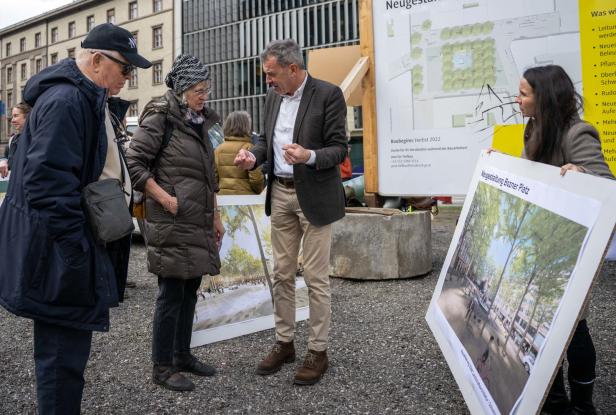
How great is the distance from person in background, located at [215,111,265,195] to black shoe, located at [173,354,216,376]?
78.7 inches

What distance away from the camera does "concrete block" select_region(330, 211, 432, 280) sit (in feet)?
17.4

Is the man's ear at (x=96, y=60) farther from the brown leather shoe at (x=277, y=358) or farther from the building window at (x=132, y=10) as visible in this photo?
the building window at (x=132, y=10)

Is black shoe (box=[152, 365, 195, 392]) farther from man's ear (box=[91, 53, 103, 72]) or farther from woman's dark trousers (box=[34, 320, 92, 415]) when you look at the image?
man's ear (box=[91, 53, 103, 72])

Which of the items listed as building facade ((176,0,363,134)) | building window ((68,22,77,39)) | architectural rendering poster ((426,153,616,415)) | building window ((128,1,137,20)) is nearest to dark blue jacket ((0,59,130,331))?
architectural rendering poster ((426,153,616,415))

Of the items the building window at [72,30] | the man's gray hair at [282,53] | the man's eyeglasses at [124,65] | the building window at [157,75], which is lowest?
the man's eyeglasses at [124,65]

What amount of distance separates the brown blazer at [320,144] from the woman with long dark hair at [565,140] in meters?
1.03

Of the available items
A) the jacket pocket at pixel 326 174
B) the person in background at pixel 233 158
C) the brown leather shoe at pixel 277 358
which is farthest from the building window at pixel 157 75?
the brown leather shoe at pixel 277 358

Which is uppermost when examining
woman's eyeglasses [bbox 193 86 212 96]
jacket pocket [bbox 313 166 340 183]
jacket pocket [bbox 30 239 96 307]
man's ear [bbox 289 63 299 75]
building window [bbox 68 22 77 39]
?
building window [bbox 68 22 77 39]

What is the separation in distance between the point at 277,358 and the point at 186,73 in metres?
1.73

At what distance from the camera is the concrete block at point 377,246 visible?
5297 mm

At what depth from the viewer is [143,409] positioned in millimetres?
2660

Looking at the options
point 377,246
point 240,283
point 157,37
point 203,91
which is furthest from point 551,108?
point 157,37

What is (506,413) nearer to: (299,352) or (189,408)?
(189,408)

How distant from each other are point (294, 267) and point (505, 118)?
9.15 ft
